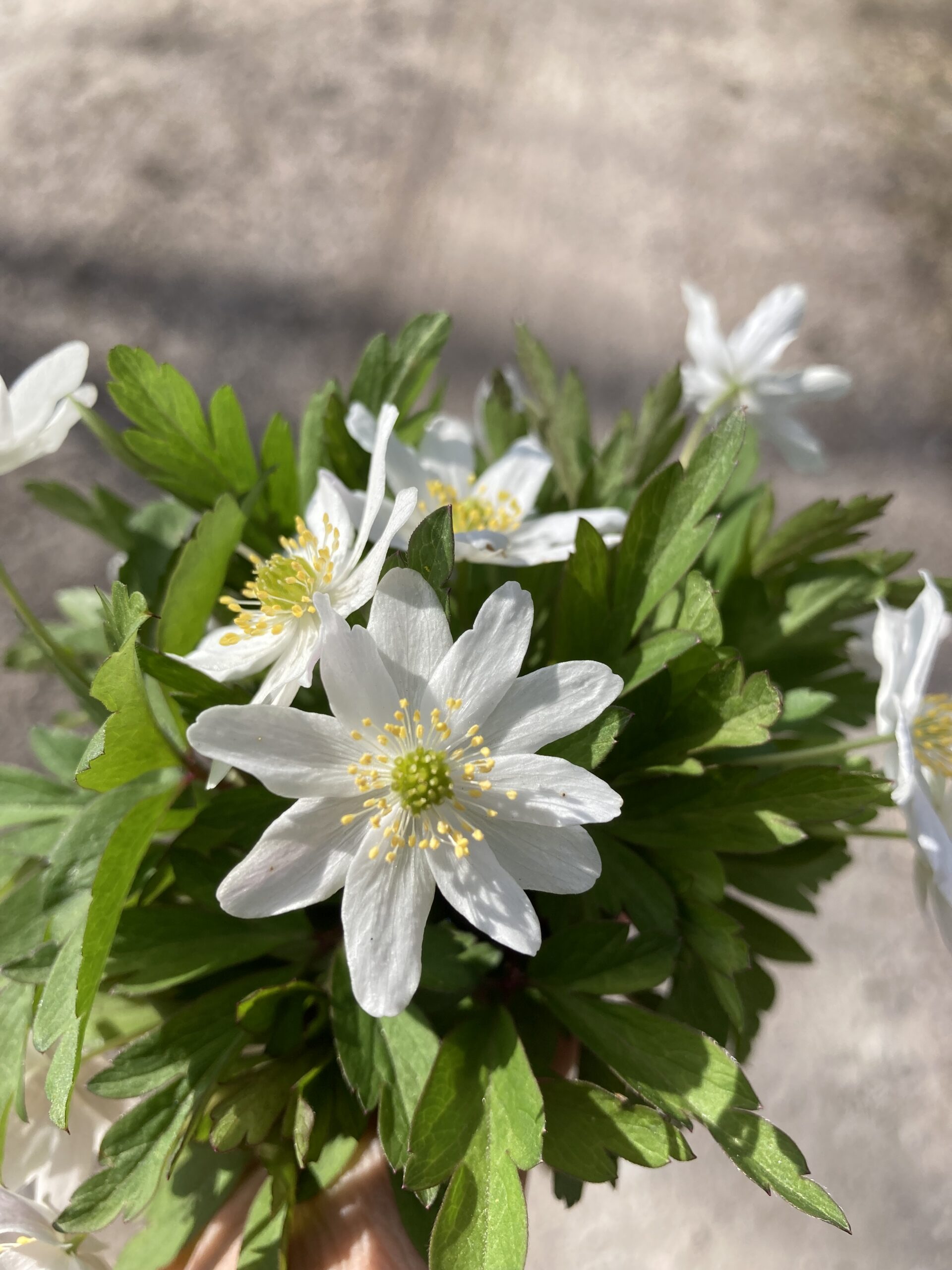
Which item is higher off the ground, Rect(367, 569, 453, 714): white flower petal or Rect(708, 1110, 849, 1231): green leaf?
Rect(367, 569, 453, 714): white flower petal

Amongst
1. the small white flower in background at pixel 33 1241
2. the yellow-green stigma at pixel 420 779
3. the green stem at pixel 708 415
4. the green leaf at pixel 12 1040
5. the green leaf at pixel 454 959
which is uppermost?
the green stem at pixel 708 415

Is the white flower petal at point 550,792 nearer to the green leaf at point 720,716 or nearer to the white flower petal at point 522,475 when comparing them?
the green leaf at point 720,716

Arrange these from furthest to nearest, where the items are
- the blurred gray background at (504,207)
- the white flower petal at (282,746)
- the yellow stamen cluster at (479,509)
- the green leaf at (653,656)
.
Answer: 1. the blurred gray background at (504,207)
2. the yellow stamen cluster at (479,509)
3. the green leaf at (653,656)
4. the white flower petal at (282,746)

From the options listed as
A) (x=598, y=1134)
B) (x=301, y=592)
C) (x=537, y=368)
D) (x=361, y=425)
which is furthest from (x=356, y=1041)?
(x=537, y=368)

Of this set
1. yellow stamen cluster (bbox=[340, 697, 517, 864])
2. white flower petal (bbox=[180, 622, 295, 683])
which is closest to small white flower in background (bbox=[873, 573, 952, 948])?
yellow stamen cluster (bbox=[340, 697, 517, 864])

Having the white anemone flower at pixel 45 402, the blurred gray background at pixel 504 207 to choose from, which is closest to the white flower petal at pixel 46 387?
the white anemone flower at pixel 45 402

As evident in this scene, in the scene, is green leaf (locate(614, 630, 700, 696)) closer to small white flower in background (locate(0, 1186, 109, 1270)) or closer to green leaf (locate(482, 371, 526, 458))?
green leaf (locate(482, 371, 526, 458))
